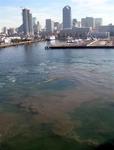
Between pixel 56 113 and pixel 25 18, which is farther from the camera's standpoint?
pixel 25 18

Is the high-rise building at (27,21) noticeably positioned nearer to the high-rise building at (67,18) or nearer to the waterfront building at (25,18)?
the waterfront building at (25,18)

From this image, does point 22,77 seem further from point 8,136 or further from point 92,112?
point 8,136

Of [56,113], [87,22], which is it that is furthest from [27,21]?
[56,113]

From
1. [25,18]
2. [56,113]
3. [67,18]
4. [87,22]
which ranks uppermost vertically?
[67,18]

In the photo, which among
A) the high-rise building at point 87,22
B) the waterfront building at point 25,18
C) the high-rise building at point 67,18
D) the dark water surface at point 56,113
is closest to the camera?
the dark water surface at point 56,113

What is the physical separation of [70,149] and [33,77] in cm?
1223

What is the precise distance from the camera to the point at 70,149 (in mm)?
9039

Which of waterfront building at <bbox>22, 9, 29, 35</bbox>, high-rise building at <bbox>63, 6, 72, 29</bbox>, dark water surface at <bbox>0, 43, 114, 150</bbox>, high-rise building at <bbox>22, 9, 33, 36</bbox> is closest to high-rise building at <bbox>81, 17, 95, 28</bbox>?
high-rise building at <bbox>63, 6, 72, 29</bbox>

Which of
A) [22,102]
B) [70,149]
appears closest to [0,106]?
[22,102]

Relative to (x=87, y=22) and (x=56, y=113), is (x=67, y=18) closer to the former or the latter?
(x=87, y=22)

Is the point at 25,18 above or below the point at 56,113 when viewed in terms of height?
above

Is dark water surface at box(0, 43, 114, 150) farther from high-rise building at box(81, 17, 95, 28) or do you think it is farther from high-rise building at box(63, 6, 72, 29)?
high-rise building at box(81, 17, 95, 28)

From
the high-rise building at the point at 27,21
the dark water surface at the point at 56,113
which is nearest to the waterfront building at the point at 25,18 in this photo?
the high-rise building at the point at 27,21

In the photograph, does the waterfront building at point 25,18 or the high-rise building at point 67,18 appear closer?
the waterfront building at point 25,18
